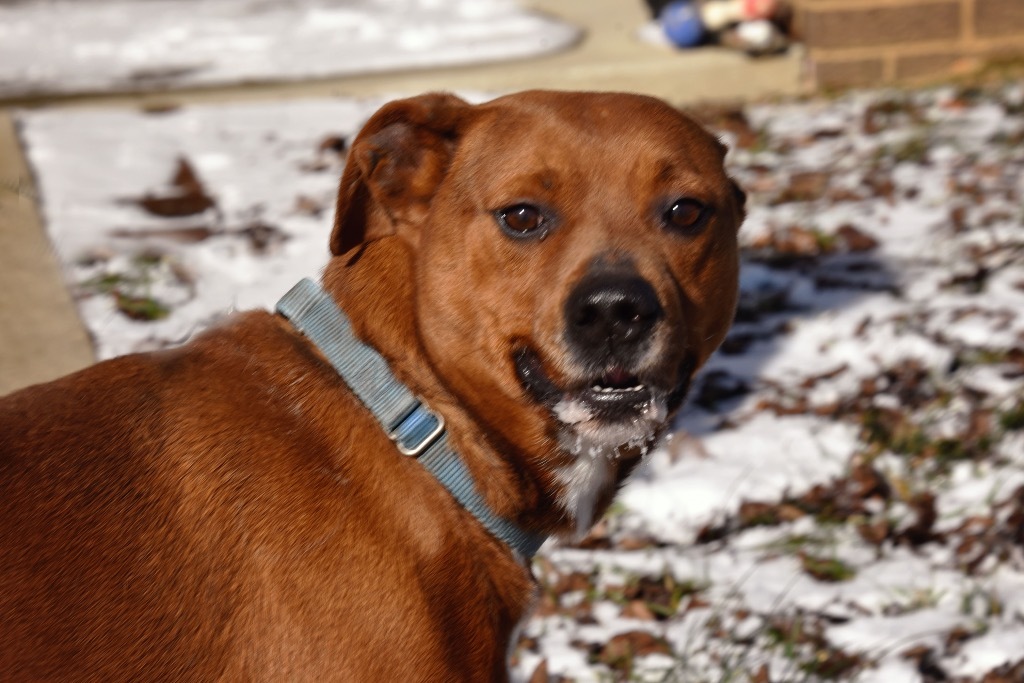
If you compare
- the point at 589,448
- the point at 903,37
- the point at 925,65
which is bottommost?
the point at 925,65

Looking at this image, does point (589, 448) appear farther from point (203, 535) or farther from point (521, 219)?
point (203, 535)

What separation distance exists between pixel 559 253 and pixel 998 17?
596cm

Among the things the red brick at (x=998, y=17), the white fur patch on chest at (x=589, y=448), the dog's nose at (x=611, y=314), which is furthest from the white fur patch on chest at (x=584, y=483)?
the red brick at (x=998, y=17)

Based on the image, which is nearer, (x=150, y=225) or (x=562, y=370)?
(x=562, y=370)

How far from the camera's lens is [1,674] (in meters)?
2.36

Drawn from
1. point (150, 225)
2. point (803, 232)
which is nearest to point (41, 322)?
point (150, 225)

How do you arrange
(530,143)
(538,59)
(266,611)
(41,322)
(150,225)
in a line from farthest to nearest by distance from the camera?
(538,59) < (150,225) < (41,322) < (530,143) < (266,611)

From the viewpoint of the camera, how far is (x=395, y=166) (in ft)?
10.6

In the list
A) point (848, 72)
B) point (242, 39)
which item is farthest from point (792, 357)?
point (242, 39)

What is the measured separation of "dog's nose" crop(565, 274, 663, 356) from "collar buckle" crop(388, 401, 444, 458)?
40cm

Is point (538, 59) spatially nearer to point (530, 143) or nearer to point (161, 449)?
point (530, 143)

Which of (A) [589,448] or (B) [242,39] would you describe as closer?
(A) [589,448]

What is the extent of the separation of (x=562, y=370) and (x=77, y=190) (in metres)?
4.25

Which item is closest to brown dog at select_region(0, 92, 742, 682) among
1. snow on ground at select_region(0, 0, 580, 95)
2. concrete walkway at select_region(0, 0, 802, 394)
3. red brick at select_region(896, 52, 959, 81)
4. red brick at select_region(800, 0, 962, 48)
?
concrete walkway at select_region(0, 0, 802, 394)
